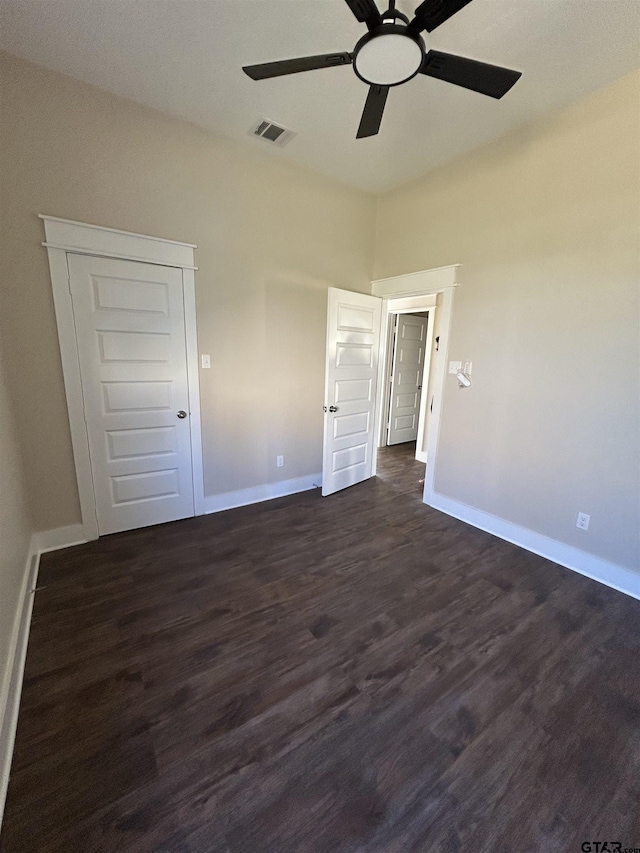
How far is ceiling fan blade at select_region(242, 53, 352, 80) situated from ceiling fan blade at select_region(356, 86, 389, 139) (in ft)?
0.70

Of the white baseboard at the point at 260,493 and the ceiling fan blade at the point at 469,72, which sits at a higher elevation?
the ceiling fan blade at the point at 469,72

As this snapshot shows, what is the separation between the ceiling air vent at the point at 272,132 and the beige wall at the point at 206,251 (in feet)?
0.72

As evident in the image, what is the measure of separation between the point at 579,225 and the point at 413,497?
2.63 m

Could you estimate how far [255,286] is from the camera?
3.14 m

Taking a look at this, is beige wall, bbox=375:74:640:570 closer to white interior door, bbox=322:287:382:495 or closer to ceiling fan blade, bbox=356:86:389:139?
white interior door, bbox=322:287:382:495

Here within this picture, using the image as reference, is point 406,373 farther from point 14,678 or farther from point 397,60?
point 14,678

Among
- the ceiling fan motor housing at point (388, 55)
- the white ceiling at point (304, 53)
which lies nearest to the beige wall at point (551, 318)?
the white ceiling at point (304, 53)

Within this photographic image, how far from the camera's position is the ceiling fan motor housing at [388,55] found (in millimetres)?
1317

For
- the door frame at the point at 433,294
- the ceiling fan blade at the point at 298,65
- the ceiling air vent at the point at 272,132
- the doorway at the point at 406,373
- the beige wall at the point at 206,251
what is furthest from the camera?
the doorway at the point at 406,373

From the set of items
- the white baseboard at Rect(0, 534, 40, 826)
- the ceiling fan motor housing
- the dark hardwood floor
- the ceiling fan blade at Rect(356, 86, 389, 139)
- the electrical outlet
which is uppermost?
the ceiling fan blade at Rect(356, 86, 389, 139)

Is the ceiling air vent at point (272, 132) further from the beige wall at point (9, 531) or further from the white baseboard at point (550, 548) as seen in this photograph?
the white baseboard at point (550, 548)

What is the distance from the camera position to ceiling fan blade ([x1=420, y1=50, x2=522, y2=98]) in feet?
4.84

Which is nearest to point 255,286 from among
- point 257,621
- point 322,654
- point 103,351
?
point 103,351

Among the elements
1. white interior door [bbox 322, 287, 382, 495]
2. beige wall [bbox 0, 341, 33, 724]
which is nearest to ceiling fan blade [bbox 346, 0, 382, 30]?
white interior door [bbox 322, 287, 382, 495]
